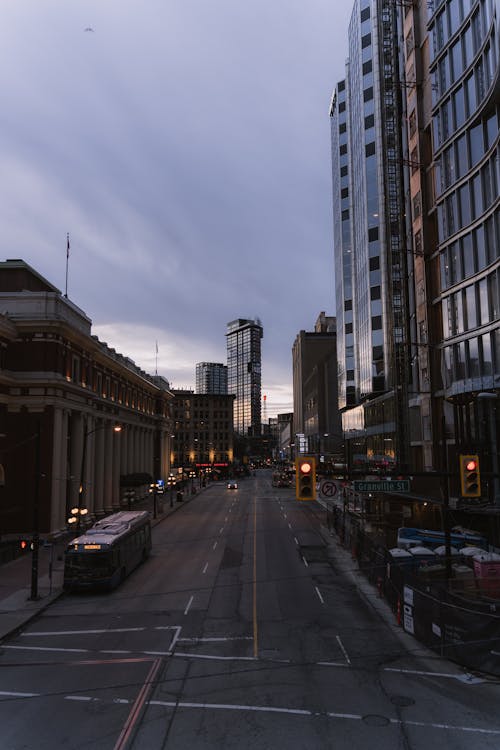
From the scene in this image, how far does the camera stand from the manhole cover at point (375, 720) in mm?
12506

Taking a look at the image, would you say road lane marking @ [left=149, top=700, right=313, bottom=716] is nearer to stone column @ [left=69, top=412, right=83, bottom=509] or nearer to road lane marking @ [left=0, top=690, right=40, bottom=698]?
road lane marking @ [left=0, top=690, right=40, bottom=698]

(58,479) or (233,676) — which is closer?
(233,676)

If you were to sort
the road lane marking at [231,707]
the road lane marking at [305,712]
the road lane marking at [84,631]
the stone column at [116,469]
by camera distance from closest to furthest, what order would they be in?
the road lane marking at [305,712]
the road lane marking at [231,707]
the road lane marking at [84,631]
the stone column at [116,469]

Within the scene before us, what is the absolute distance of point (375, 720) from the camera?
12.7m

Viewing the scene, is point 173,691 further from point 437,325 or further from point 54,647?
point 437,325

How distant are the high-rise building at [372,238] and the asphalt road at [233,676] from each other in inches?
1237

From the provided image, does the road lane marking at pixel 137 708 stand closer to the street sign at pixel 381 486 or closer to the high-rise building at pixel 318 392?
the street sign at pixel 381 486

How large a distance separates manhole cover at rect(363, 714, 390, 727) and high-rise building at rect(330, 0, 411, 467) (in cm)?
3930

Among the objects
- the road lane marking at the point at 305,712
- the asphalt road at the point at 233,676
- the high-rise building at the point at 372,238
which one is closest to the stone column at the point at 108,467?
the high-rise building at the point at 372,238

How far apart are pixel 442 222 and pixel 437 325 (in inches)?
329

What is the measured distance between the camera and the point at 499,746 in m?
11.5

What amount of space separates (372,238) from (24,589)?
2519 inches

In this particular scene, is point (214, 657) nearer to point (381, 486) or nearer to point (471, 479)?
point (381, 486)

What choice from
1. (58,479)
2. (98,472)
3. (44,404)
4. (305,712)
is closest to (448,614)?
(305,712)
